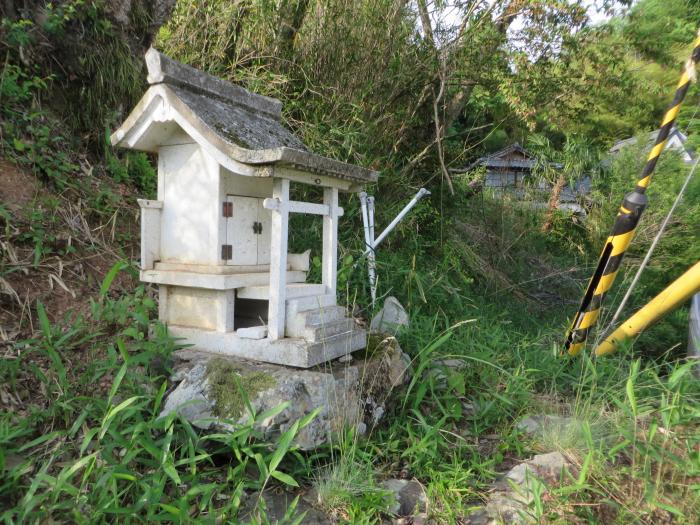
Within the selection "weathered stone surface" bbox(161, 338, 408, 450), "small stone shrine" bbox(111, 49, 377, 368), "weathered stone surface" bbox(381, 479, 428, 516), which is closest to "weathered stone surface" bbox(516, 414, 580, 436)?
"weathered stone surface" bbox(381, 479, 428, 516)

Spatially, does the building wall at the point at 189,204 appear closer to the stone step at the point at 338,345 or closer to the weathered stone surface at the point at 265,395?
the weathered stone surface at the point at 265,395

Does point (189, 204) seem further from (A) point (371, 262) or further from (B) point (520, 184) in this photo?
(B) point (520, 184)

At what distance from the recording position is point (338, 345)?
8.30ft

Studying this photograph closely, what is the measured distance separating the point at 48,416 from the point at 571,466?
229 centimetres

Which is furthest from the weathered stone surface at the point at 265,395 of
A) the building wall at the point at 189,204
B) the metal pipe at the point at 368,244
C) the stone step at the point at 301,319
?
the metal pipe at the point at 368,244

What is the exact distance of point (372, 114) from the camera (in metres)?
4.96

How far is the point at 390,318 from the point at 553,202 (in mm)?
7203

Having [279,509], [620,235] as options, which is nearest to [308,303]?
[279,509]

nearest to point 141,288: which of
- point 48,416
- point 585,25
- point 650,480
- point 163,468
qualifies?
point 48,416

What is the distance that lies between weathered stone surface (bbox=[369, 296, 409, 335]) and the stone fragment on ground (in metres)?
1.29

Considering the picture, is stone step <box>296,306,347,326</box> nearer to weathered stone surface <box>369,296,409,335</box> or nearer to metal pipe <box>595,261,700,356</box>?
weathered stone surface <box>369,296,409,335</box>

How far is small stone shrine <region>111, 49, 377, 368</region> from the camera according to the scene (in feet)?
7.57

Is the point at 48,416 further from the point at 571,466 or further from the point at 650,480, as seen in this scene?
the point at 650,480

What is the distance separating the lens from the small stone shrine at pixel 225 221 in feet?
7.57
